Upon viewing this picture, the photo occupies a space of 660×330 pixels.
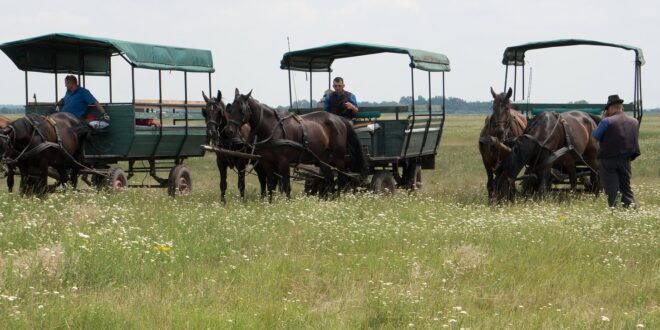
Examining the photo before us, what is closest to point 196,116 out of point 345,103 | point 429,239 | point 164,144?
point 164,144

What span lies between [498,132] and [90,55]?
7.88 m

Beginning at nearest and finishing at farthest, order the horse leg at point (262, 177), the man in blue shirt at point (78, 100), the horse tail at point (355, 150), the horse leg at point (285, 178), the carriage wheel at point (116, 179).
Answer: the horse leg at point (285, 178)
the horse leg at point (262, 177)
the carriage wheel at point (116, 179)
the man in blue shirt at point (78, 100)
the horse tail at point (355, 150)

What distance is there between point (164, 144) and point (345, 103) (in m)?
3.26

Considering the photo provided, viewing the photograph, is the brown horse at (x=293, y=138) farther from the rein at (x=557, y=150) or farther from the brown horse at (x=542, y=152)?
the rein at (x=557, y=150)

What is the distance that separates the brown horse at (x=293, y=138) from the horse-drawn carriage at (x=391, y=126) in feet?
1.00

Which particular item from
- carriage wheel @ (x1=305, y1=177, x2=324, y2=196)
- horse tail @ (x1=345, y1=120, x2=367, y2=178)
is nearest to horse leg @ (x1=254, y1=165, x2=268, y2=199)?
carriage wheel @ (x1=305, y1=177, x2=324, y2=196)

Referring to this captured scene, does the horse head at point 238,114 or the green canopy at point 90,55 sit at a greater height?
the green canopy at point 90,55

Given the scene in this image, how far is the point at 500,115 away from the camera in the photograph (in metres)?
15.0

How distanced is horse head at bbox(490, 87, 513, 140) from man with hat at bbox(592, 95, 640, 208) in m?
1.59

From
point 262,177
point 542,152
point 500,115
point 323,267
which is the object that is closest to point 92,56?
point 262,177

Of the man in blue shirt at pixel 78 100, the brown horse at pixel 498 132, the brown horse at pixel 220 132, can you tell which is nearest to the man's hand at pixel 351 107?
the brown horse at pixel 220 132

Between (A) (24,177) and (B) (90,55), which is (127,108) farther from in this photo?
(B) (90,55)

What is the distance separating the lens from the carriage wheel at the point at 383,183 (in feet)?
55.3

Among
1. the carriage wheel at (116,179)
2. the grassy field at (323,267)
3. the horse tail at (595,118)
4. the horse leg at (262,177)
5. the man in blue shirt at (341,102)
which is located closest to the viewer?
the grassy field at (323,267)
